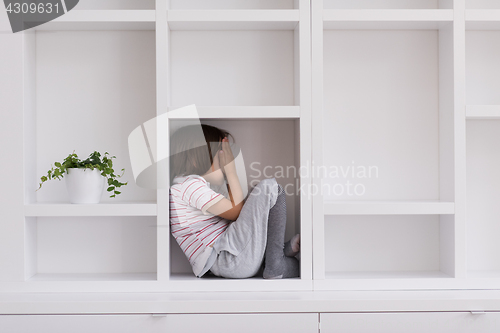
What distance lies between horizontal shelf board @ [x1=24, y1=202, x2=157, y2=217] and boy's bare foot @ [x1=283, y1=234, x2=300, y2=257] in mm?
537

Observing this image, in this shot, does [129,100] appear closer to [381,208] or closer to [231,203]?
[231,203]

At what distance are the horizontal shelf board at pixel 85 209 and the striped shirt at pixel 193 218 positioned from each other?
0.11 meters

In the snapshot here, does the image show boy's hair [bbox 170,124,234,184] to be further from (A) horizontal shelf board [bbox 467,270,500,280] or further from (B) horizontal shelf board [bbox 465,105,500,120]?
(A) horizontal shelf board [bbox 467,270,500,280]

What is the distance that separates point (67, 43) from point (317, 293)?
4.47 ft

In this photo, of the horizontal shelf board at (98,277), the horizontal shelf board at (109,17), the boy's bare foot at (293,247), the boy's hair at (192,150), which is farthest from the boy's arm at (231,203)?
the horizontal shelf board at (109,17)

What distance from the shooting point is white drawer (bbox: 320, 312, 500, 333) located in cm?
131

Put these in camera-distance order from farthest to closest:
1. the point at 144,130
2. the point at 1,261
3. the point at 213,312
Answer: the point at 144,130 → the point at 1,261 → the point at 213,312

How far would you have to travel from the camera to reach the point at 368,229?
64.2 inches

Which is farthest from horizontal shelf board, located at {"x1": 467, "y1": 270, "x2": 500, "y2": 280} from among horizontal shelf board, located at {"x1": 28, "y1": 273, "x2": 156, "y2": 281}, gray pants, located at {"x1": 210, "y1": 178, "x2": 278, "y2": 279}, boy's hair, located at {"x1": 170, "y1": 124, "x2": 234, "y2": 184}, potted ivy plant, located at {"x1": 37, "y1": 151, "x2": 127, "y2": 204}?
potted ivy plant, located at {"x1": 37, "y1": 151, "x2": 127, "y2": 204}

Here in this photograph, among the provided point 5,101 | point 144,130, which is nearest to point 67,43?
point 5,101

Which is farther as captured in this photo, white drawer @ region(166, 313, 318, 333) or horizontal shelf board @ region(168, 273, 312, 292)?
horizontal shelf board @ region(168, 273, 312, 292)

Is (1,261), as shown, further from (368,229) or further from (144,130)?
(368,229)

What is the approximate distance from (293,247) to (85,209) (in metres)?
0.77

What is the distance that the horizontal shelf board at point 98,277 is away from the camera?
146cm
